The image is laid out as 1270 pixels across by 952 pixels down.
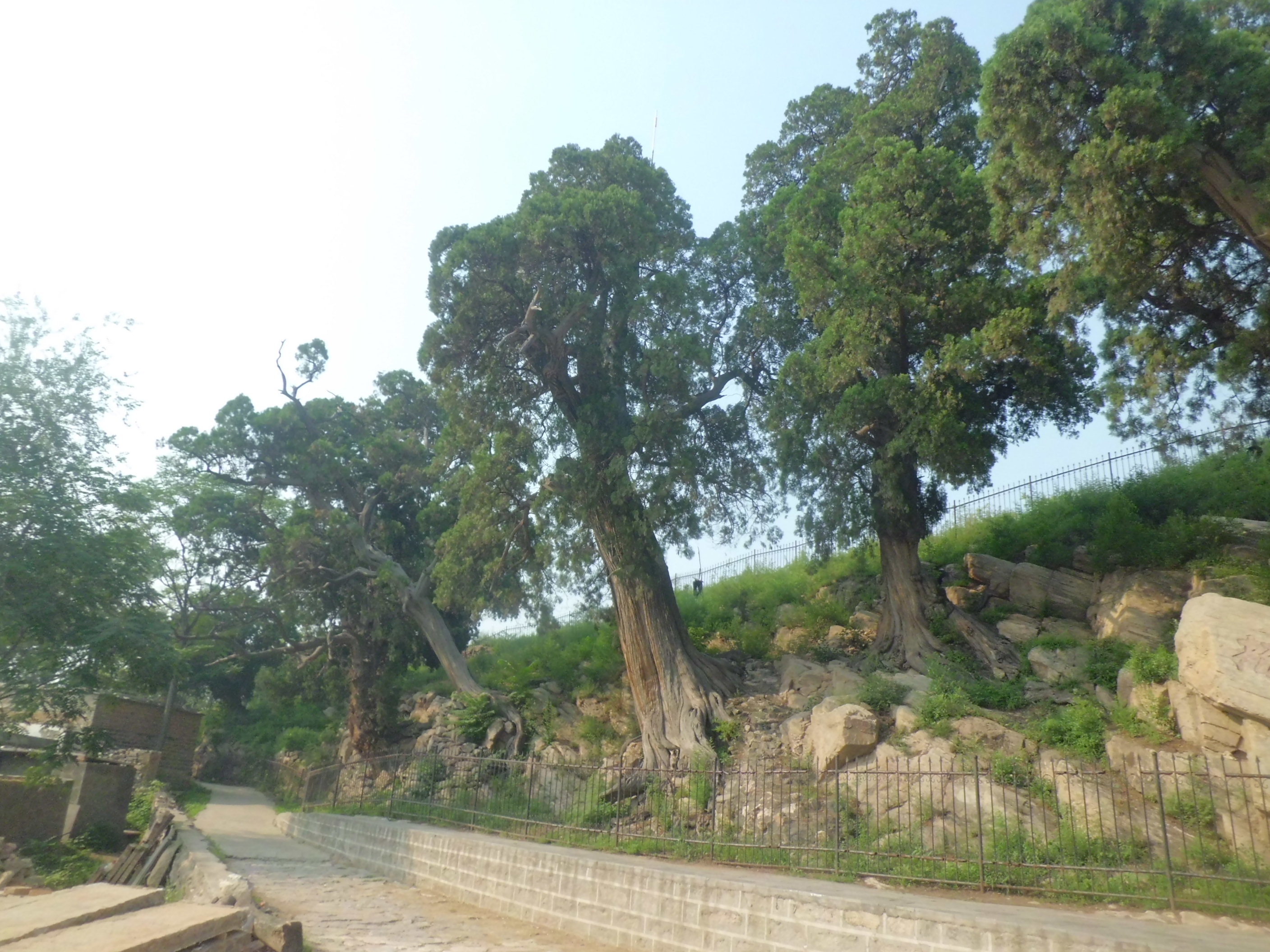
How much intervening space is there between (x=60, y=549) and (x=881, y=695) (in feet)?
41.4

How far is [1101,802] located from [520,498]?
10834 millimetres

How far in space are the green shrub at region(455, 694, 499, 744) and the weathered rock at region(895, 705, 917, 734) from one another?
954 centimetres

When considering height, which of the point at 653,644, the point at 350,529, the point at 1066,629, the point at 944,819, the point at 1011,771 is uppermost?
the point at 350,529

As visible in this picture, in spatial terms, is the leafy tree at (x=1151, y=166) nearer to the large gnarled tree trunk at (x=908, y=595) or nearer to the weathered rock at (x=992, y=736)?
the large gnarled tree trunk at (x=908, y=595)

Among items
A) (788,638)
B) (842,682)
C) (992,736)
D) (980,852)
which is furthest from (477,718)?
(980,852)

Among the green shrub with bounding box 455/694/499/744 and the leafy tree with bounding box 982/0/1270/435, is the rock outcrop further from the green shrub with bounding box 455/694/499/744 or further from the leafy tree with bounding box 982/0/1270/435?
the green shrub with bounding box 455/694/499/744

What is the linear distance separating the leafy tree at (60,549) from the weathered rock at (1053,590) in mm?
15009

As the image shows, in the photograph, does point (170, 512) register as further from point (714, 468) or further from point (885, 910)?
point (885, 910)

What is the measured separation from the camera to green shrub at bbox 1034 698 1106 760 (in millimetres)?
10438

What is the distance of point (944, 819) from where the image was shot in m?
8.95

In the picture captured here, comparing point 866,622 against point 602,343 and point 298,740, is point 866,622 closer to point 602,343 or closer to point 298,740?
point 602,343

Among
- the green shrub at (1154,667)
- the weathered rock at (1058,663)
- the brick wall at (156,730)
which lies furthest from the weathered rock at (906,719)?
the brick wall at (156,730)

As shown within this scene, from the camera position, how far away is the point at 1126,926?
5.92 metres

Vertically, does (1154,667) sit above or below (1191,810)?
above
